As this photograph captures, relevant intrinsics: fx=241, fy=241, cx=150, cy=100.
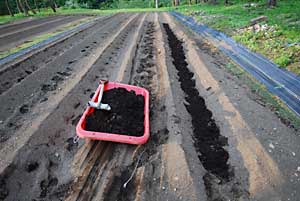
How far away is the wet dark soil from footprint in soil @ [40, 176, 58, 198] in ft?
6.52

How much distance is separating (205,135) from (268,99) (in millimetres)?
1781

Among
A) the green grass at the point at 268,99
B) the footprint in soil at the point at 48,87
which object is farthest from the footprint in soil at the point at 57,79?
the green grass at the point at 268,99

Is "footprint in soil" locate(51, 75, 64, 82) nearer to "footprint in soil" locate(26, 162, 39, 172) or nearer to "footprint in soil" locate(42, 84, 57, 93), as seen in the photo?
"footprint in soil" locate(42, 84, 57, 93)

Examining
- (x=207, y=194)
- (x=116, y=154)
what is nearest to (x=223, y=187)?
(x=207, y=194)

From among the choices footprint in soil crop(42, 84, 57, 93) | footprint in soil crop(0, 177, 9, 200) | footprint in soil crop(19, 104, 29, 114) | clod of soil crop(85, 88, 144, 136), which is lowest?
footprint in soil crop(0, 177, 9, 200)

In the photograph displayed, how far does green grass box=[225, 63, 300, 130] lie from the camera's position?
162 inches

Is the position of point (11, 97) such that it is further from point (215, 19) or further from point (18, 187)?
point (215, 19)

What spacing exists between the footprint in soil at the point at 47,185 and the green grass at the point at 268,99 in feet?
12.1

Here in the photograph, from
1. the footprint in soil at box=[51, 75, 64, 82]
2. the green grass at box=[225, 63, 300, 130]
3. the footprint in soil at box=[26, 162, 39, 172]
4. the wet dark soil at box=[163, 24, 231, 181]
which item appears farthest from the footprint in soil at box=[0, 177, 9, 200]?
the green grass at box=[225, 63, 300, 130]

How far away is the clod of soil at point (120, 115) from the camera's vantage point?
11.8ft

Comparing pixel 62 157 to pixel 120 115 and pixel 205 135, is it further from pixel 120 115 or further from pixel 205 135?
pixel 205 135

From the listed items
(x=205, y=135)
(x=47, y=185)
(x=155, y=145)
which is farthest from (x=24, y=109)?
(x=205, y=135)

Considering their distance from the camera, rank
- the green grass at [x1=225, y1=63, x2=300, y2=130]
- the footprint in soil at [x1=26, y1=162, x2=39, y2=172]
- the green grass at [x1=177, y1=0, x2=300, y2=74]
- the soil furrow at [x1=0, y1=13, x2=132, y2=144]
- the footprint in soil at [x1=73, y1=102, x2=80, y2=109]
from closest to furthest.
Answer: the footprint in soil at [x1=26, y1=162, x2=39, y2=172], the green grass at [x1=225, y1=63, x2=300, y2=130], the soil furrow at [x1=0, y1=13, x2=132, y2=144], the footprint in soil at [x1=73, y1=102, x2=80, y2=109], the green grass at [x1=177, y1=0, x2=300, y2=74]

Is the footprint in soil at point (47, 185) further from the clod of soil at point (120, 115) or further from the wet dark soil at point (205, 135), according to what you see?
the wet dark soil at point (205, 135)
